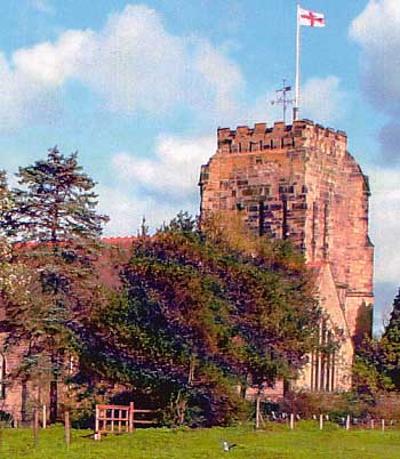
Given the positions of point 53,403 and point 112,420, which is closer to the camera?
point 112,420

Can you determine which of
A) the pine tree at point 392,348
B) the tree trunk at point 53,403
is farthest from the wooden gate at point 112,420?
the pine tree at point 392,348

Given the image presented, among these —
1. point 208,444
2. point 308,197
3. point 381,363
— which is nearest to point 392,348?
point 381,363

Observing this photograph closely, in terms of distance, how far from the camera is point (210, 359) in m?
46.2

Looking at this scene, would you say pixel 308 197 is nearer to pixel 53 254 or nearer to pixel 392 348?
pixel 392 348

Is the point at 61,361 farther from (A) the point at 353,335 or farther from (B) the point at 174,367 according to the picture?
(A) the point at 353,335

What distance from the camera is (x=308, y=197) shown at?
2621 inches

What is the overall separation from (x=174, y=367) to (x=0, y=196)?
42.5ft

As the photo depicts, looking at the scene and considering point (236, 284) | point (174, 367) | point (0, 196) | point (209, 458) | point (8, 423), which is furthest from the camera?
point (8, 423)

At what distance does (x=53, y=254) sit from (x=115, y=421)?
26.4 feet

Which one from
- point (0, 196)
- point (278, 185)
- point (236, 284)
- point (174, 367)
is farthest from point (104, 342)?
point (278, 185)

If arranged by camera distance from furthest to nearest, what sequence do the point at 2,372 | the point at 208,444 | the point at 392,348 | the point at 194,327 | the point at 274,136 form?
the point at 274,136
the point at 392,348
the point at 2,372
the point at 194,327
the point at 208,444

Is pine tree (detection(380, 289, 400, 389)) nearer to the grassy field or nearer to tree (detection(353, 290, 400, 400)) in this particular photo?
tree (detection(353, 290, 400, 400))

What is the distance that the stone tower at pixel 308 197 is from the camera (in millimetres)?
66562

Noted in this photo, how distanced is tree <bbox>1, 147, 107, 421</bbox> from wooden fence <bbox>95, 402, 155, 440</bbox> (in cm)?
475
